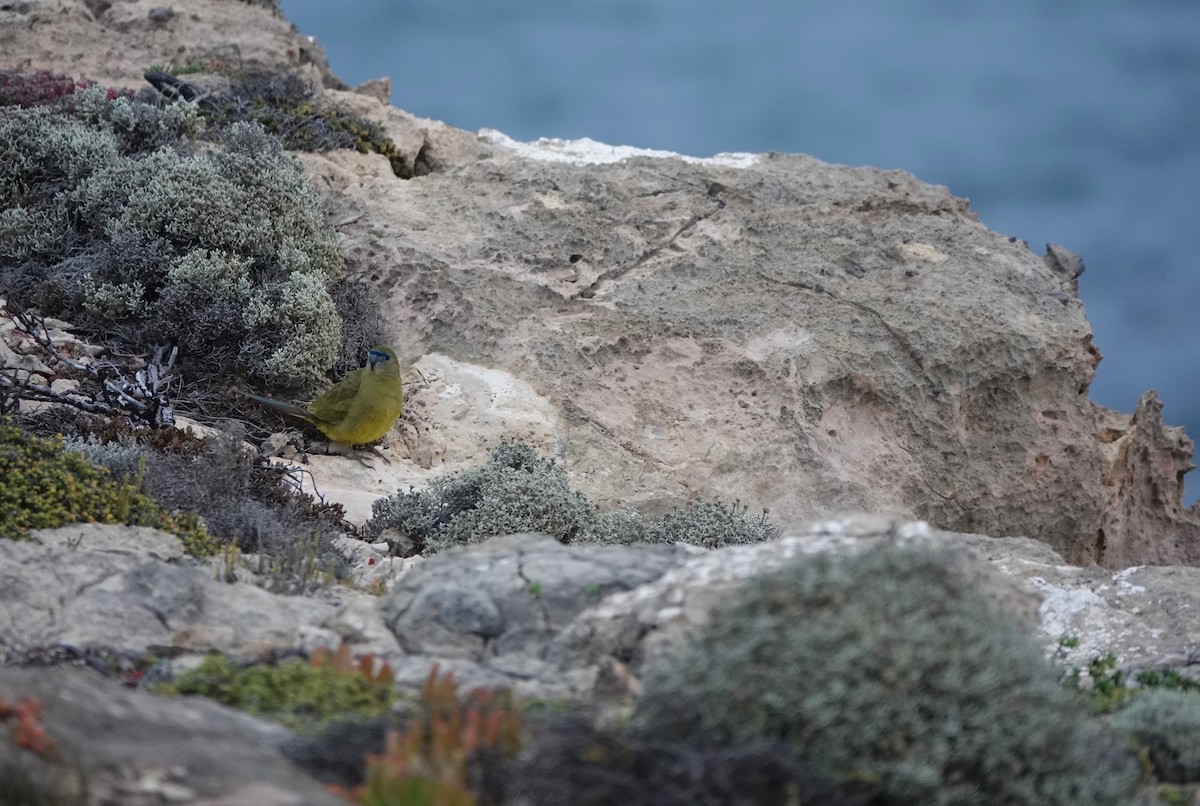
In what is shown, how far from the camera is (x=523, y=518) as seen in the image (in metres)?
7.85

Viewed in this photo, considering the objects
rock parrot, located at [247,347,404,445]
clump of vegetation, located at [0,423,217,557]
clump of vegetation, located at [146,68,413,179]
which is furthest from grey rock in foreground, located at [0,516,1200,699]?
clump of vegetation, located at [146,68,413,179]

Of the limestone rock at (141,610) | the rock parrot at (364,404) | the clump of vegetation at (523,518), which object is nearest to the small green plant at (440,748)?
the limestone rock at (141,610)

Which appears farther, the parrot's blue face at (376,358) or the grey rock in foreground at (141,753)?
the parrot's blue face at (376,358)

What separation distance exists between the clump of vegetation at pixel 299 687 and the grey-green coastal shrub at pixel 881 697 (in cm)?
94

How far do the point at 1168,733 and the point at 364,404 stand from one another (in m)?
5.64

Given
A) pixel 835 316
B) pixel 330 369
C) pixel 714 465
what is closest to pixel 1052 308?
pixel 835 316

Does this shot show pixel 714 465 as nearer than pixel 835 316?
Yes

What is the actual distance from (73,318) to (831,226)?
6.36 metres

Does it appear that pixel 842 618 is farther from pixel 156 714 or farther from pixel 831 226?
pixel 831 226

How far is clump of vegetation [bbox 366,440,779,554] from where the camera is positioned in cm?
782

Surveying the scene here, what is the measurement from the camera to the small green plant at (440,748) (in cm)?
304

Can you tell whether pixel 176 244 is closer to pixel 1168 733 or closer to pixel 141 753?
pixel 141 753

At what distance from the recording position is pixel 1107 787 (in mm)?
3605

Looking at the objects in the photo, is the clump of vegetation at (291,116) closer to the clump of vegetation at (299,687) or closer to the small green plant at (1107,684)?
the clump of vegetation at (299,687)
